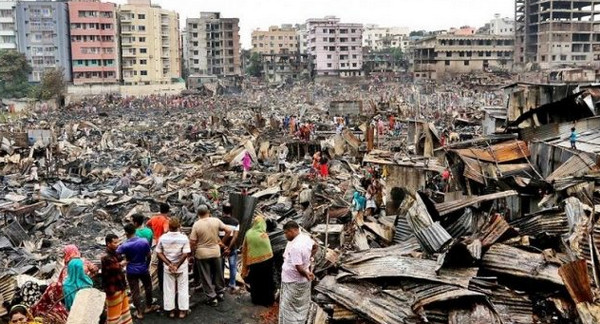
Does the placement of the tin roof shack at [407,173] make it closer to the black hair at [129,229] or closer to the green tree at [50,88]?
the black hair at [129,229]

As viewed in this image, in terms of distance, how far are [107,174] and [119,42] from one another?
5595 centimetres

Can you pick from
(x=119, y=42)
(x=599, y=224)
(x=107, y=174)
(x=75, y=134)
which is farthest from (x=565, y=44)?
(x=599, y=224)

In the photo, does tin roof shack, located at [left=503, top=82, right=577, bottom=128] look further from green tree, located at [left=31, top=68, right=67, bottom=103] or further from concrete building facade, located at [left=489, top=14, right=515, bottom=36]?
concrete building facade, located at [left=489, top=14, right=515, bottom=36]

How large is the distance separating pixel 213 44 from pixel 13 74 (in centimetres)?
2902

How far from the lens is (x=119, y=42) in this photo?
7425 cm

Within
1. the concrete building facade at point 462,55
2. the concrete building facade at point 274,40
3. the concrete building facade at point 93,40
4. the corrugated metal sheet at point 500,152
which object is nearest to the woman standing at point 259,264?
the corrugated metal sheet at point 500,152

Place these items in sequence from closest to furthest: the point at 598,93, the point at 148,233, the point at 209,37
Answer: the point at 148,233
the point at 598,93
the point at 209,37

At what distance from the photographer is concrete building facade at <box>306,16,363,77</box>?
88125mm

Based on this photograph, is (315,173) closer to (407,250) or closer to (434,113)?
(407,250)

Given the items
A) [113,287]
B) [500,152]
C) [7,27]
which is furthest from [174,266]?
[7,27]

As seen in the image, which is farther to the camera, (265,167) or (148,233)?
(265,167)

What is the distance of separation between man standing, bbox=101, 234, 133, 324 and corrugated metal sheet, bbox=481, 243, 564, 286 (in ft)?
12.9

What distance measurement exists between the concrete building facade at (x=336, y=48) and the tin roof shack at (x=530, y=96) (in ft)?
233

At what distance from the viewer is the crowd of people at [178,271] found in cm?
606
